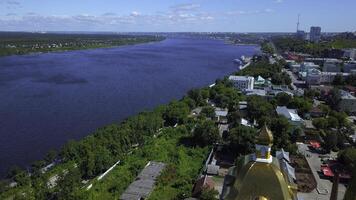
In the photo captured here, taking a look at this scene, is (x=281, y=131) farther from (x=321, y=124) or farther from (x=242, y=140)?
(x=321, y=124)

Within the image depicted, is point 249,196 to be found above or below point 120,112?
above

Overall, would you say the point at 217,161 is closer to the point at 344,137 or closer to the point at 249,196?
the point at 344,137

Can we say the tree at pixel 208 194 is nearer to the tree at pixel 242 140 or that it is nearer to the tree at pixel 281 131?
the tree at pixel 242 140

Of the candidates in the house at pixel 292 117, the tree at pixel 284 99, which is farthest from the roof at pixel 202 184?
the tree at pixel 284 99

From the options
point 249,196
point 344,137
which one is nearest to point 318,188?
point 344,137

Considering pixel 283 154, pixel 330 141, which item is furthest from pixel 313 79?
pixel 283 154

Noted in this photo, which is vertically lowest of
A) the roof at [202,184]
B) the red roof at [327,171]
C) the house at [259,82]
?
the red roof at [327,171]
